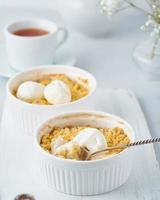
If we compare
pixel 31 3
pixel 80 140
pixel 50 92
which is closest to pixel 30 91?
pixel 50 92

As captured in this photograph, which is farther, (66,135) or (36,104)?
(36,104)

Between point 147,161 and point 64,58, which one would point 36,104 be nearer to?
point 147,161

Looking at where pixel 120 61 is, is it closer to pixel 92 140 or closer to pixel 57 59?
pixel 57 59

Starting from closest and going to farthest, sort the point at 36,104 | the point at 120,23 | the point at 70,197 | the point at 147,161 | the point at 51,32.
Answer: the point at 70,197
the point at 147,161
the point at 36,104
the point at 51,32
the point at 120,23

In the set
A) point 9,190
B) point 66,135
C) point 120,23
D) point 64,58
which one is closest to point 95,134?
point 66,135

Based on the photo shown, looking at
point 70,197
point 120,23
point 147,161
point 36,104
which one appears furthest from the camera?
point 120,23

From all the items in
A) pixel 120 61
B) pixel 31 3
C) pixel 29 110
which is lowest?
pixel 31 3

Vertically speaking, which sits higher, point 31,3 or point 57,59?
point 57,59
